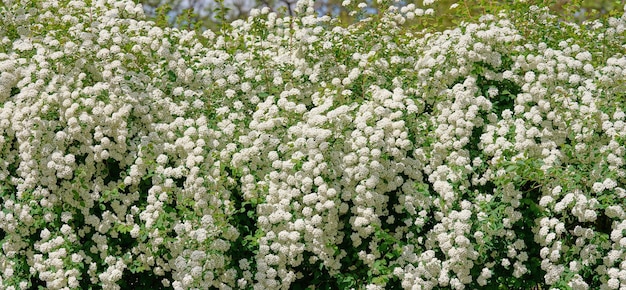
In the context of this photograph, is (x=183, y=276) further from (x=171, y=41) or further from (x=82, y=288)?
(x=171, y=41)

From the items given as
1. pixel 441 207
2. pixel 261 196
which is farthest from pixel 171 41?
pixel 441 207

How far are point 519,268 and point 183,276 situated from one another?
2011 mm

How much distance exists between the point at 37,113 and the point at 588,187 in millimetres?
3408

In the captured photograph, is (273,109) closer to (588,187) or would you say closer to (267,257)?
(267,257)

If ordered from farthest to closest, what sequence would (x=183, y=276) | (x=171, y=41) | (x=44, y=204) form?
(x=171, y=41), (x=44, y=204), (x=183, y=276)

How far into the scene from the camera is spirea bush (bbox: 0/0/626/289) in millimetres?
5066

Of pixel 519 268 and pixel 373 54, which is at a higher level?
pixel 373 54

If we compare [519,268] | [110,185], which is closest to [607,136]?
[519,268]

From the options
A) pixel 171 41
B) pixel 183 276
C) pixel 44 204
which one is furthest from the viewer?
pixel 171 41

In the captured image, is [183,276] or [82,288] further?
[82,288]

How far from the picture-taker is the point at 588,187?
200 inches

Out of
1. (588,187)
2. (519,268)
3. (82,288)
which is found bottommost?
(82,288)

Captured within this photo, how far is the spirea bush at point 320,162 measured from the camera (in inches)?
199

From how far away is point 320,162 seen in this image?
16.6 ft
